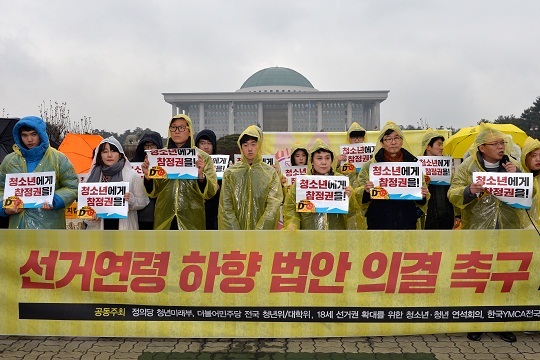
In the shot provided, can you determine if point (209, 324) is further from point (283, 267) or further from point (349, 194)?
point (349, 194)

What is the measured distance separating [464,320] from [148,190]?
3044 mm

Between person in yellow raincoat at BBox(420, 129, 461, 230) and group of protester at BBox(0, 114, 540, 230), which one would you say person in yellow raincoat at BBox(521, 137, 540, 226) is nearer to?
group of protester at BBox(0, 114, 540, 230)

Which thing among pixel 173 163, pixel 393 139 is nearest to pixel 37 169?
pixel 173 163

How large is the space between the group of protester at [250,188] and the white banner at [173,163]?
3.2 inches

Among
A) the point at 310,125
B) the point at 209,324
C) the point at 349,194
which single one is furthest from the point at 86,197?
the point at 310,125

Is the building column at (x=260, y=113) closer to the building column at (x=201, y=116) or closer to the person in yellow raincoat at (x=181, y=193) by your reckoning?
the building column at (x=201, y=116)

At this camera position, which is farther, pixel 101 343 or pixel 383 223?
pixel 383 223

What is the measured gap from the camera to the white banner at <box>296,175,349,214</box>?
13.9ft

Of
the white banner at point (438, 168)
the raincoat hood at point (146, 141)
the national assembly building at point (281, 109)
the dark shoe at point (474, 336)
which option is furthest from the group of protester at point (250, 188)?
the national assembly building at point (281, 109)

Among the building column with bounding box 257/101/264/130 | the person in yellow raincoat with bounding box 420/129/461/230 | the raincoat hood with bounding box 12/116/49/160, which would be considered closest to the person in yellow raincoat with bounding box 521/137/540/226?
the person in yellow raincoat with bounding box 420/129/461/230

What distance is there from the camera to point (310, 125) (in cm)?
8950

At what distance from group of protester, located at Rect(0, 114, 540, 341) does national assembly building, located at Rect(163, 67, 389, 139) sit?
83209 mm

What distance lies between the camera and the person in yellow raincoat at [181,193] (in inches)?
188

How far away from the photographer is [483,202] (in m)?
4.38
